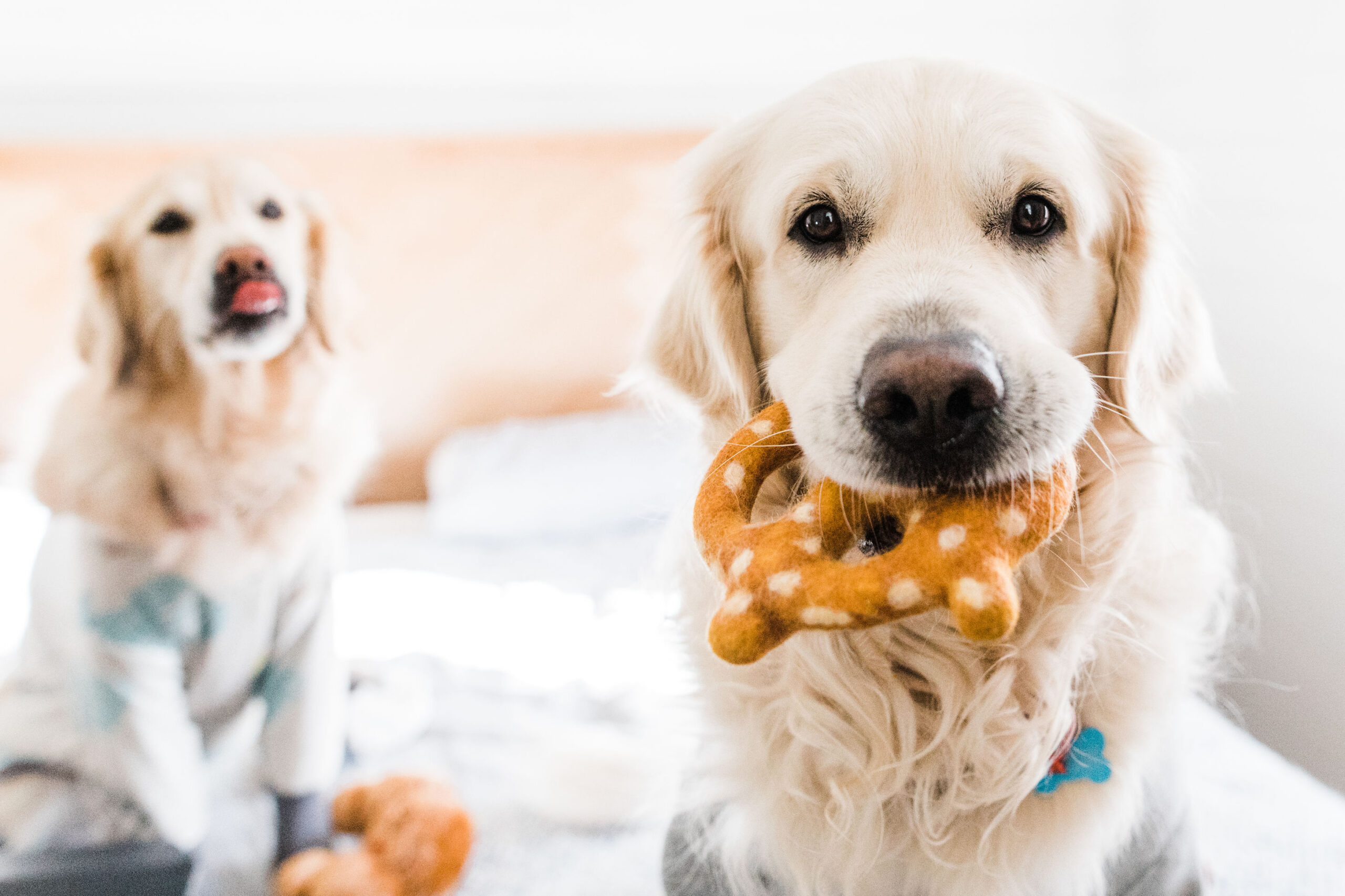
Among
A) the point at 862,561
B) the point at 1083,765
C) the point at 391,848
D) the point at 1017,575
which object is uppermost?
the point at 862,561

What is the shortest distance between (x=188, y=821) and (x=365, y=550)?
22.1 inches

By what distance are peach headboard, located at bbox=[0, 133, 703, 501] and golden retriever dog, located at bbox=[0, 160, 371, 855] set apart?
11 centimetres

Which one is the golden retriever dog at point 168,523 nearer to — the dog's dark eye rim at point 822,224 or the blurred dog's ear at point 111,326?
the blurred dog's ear at point 111,326

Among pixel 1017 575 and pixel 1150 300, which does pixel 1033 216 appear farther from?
pixel 1017 575

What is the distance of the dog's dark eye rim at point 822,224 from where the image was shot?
3.01 ft

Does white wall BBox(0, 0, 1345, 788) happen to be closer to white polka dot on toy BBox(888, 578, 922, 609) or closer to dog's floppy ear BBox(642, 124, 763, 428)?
dog's floppy ear BBox(642, 124, 763, 428)

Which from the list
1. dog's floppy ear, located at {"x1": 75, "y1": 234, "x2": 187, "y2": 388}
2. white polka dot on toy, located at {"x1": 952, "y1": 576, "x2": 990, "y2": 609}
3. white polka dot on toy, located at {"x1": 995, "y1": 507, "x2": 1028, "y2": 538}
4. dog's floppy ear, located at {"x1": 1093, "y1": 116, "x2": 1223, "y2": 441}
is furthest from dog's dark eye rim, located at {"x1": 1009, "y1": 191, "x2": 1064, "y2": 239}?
dog's floppy ear, located at {"x1": 75, "y1": 234, "x2": 187, "y2": 388}

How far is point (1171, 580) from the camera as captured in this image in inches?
37.9

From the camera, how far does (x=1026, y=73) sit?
3.68 feet

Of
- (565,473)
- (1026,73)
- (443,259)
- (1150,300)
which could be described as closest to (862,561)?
(1150,300)

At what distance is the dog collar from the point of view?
89 centimetres

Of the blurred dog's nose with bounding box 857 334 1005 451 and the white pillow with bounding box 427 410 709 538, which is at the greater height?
the blurred dog's nose with bounding box 857 334 1005 451

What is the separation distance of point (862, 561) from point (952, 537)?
0.09 meters

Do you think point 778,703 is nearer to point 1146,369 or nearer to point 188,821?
point 1146,369
